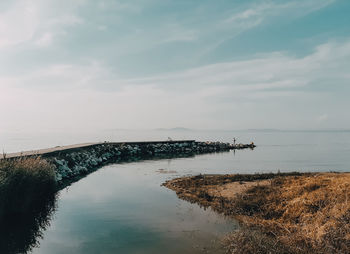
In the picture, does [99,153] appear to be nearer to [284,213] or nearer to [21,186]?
[21,186]

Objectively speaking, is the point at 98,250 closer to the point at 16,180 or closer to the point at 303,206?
the point at 16,180

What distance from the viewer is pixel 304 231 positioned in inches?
357

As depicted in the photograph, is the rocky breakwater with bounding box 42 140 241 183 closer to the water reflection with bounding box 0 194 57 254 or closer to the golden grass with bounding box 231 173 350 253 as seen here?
the water reflection with bounding box 0 194 57 254

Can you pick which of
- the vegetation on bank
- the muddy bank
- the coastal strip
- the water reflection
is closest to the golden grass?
the muddy bank

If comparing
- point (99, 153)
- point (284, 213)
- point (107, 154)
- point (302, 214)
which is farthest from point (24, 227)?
point (107, 154)

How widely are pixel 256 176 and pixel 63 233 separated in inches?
567

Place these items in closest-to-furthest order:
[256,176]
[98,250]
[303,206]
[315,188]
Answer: [98,250] < [303,206] < [315,188] < [256,176]

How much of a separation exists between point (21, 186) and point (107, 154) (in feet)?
85.9

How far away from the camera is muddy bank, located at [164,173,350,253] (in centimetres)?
792

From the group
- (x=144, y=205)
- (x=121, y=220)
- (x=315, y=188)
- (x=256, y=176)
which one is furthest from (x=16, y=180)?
(x=256, y=176)

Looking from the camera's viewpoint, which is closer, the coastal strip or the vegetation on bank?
the vegetation on bank

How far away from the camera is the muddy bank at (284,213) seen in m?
7.92

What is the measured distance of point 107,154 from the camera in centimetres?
3872

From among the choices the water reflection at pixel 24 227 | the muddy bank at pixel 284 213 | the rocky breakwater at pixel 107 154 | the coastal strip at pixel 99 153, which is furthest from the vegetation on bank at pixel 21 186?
the muddy bank at pixel 284 213
